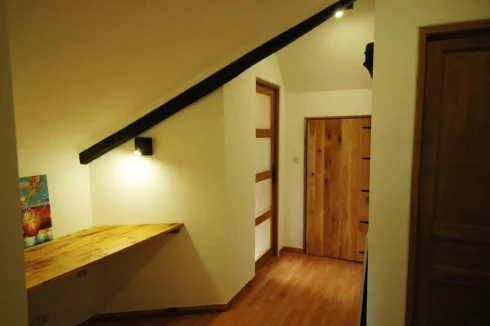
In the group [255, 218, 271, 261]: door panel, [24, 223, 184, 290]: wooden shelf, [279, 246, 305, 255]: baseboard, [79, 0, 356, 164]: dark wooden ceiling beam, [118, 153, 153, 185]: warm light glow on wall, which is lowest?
[279, 246, 305, 255]: baseboard

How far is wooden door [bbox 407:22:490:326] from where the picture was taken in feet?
5.28

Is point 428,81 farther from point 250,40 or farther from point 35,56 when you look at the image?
point 35,56

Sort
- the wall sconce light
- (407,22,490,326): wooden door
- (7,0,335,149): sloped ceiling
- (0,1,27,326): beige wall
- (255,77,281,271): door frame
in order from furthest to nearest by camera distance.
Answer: (255,77,281,271): door frame < the wall sconce light < (407,22,490,326): wooden door < (7,0,335,149): sloped ceiling < (0,1,27,326): beige wall

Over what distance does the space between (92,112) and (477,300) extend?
256 cm

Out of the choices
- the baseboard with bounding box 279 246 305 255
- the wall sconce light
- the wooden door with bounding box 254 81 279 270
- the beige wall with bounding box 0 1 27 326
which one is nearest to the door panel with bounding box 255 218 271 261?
the wooden door with bounding box 254 81 279 270

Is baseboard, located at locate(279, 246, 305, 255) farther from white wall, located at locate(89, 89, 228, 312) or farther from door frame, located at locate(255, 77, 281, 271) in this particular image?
white wall, located at locate(89, 89, 228, 312)

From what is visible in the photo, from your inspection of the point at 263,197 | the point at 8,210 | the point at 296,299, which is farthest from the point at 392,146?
the point at 263,197

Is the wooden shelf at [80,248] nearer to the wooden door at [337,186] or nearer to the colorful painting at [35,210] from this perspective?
the colorful painting at [35,210]

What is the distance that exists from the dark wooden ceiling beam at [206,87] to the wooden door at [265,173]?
104cm

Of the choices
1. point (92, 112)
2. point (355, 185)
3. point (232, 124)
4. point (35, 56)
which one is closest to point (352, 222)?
point (355, 185)

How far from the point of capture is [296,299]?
9.98 feet

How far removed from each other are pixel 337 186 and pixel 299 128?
883 mm

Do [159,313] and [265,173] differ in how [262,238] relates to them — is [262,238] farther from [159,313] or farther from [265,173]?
[159,313]

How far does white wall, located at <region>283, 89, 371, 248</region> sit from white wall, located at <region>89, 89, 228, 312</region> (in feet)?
5.53
